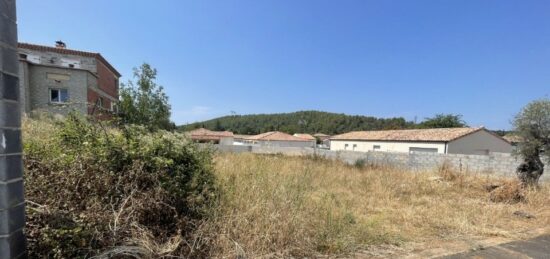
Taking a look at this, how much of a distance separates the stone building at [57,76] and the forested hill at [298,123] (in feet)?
142

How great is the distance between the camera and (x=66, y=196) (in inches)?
92.8

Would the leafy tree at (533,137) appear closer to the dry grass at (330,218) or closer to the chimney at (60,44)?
the dry grass at (330,218)

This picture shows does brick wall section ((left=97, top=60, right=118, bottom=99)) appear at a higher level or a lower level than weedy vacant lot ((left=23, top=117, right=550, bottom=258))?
higher

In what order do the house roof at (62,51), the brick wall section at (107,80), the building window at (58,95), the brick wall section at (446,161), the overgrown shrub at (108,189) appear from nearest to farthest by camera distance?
1. the overgrown shrub at (108,189)
2. the brick wall section at (446,161)
3. the building window at (58,95)
4. the house roof at (62,51)
5. the brick wall section at (107,80)

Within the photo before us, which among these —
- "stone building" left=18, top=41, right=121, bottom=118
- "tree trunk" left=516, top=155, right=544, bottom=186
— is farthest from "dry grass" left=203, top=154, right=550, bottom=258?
"stone building" left=18, top=41, right=121, bottom=118

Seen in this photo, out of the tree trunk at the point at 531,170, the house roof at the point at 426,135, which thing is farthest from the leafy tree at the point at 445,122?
the tree trunk at the point at 531,170

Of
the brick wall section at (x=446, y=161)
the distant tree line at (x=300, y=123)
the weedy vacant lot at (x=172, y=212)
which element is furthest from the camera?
the distant tree line at (x=300, y=123)

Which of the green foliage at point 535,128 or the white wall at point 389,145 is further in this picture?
the white wall at point 389,145

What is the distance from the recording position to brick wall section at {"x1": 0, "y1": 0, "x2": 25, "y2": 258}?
162cm

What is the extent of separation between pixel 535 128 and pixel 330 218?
786cm

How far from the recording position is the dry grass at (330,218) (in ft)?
9.43

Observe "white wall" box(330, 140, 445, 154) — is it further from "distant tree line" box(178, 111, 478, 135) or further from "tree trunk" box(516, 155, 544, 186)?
"distant tree line" box(178, 111, 478, 135)

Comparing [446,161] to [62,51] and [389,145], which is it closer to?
[389,145]

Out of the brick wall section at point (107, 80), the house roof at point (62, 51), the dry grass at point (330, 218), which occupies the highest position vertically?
the house roof at point (62, 51)
